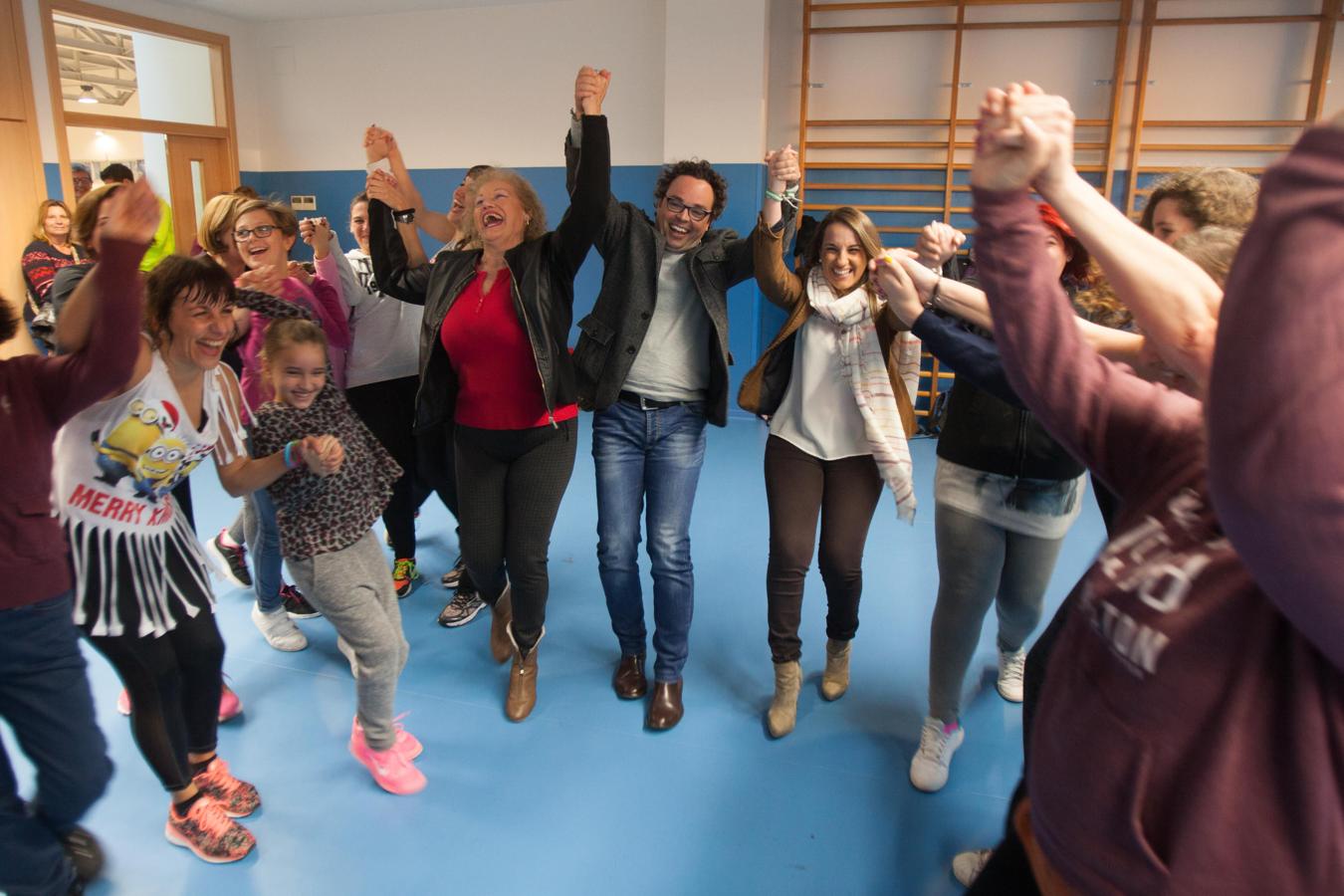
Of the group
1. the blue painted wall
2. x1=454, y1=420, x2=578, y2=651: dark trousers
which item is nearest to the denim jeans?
x1=454, y1=420, x2=578, y2=651: dark trousers

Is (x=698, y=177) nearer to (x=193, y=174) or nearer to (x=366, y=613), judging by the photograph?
(x=366, y=613)

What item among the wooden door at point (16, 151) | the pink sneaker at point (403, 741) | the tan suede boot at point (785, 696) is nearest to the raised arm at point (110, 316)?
the pink sneaker at point (403, 741)

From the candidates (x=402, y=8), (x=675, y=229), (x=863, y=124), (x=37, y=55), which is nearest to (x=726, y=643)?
(x=675, y=229)

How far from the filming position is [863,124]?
6027 mm

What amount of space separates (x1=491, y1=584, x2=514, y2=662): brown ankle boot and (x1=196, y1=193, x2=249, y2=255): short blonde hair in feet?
4.90

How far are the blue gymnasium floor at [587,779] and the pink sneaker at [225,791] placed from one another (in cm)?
4

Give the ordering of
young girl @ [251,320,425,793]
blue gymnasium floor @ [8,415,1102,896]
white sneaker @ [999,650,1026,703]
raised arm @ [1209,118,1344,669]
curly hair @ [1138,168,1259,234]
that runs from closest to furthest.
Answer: raised arm @ [1209,118,1344,669], curly hair @ [1138,168,1259,234], blue gymnasium floor @ [8,415,1102,896], young girl @ [251,320,425,793], white sneaker @ [999,650,1026,703]

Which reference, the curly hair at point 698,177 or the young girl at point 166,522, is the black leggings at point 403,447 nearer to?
the young girl at point 166,522

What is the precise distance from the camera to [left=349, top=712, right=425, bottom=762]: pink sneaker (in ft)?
7.17

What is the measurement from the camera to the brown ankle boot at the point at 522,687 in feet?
7.96

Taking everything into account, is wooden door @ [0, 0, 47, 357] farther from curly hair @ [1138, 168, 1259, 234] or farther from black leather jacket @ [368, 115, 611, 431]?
curly hair @ [1138, 168, 1259, 234]

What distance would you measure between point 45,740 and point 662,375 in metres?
1.62

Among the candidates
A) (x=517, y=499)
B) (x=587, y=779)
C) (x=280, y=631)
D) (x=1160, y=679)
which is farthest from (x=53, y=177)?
(x=1160, y=679)

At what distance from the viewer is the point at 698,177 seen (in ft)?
7.91
